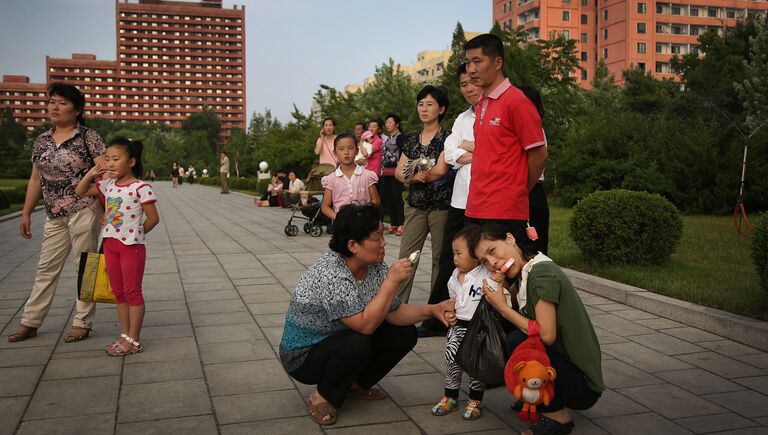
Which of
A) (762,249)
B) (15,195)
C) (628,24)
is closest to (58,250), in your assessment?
(762,249)

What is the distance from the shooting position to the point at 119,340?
16.2 feet

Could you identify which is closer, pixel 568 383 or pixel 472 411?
pixel 568 383

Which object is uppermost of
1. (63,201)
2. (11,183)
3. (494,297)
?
(11,183)

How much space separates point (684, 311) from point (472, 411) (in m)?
2.93

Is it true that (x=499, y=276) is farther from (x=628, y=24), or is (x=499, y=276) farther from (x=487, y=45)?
(x=628, y=24)

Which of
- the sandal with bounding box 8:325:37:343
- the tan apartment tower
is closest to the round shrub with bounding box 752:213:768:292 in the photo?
the sandal with bounding box 8:325:37:343

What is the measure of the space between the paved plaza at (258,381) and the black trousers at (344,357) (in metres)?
0.20

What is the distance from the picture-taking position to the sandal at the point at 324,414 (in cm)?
360

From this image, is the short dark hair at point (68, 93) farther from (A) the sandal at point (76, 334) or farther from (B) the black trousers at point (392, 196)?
(B) the black trousers at point (392, 196)

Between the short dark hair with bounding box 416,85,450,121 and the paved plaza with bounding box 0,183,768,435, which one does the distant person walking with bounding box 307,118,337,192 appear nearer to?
the paved plaza with bounding box 0,183,768,435

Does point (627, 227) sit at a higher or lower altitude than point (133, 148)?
lower

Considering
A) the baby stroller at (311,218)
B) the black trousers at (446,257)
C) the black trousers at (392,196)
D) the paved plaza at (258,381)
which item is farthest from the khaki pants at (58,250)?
the black trousers at (392,196)

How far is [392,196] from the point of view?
12.5 meters

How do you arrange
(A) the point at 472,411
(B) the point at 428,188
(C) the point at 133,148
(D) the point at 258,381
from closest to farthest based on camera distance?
1. (A) the point at 472,411
2. (D) the point at 258,381
3. (C) the point at 133,148
4. (B) the point at 428,188
